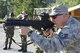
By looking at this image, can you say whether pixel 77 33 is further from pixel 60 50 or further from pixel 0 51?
pixel 0 51

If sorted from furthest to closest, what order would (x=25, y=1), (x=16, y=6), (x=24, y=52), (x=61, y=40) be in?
1. (x=16, y=6)
2. (x=25, y=1)
3. (x=24, y=52)
4. (x=61, y=40)

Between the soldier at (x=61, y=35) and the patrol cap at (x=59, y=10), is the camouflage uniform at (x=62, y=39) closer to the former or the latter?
the soldier at (x=61, y=35)

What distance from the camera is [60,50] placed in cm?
409

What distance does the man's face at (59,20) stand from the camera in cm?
389

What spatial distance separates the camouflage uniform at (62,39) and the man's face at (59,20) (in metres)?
0.09

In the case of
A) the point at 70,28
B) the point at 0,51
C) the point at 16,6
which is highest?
the point at 70,28

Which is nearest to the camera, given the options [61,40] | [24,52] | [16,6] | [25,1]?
[61,40]

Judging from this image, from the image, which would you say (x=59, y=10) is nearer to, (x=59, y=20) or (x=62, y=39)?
(x=59, y=20)

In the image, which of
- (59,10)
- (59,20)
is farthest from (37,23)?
(59,20)

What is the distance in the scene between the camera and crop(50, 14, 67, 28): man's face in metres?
3.89

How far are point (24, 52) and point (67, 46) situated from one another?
32.1ft

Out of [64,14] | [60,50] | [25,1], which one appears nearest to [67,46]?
[60,50]

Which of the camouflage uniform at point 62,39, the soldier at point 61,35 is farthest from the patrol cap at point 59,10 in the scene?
the camouflage uniform at point 62,39

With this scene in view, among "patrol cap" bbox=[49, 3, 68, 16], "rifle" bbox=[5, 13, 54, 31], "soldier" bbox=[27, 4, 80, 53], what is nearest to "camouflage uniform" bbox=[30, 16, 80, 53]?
"soldier" bbox=[27, 4, 80, 53]
